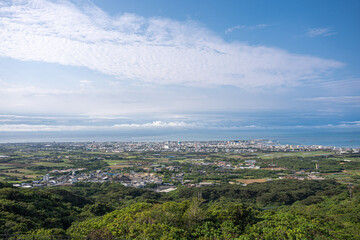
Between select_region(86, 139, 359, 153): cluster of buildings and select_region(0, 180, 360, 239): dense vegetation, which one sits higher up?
select_region(0, 180, 360, 239): dense vegetation

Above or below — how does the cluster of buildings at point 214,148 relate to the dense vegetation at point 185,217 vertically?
below

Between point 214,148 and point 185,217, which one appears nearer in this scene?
point 185,217

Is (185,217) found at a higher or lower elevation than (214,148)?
higher

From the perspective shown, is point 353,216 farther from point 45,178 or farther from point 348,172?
point 45,178

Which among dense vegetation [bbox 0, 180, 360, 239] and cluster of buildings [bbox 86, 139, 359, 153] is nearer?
dense vegetation [bbox 0, 180, 360, 239]

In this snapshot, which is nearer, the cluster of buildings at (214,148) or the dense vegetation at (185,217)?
the dense vegetation at (185,217)

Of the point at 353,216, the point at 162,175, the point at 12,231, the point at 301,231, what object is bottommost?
the point at 162,175

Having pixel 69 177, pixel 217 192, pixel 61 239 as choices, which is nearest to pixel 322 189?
pixel 217 192

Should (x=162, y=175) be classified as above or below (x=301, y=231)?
below
